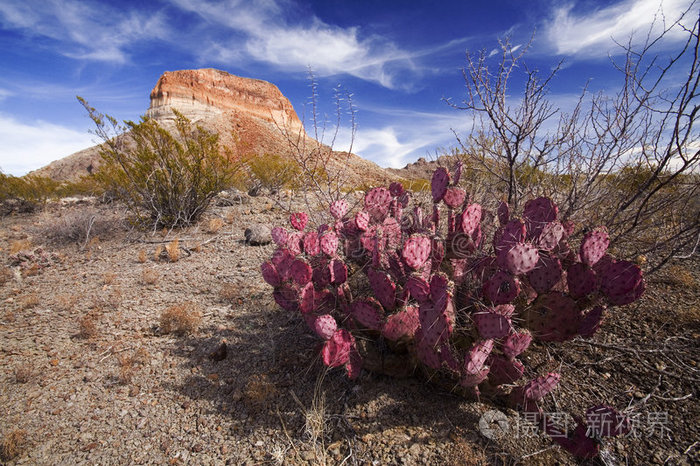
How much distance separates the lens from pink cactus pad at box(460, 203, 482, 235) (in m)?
2.23

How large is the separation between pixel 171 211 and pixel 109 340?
13.5 feet

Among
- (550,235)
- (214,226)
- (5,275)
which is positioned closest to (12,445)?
(550,235)

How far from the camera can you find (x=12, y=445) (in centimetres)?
186

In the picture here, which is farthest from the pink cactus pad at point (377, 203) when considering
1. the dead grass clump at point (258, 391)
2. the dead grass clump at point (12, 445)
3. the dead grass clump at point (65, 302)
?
the dead grass clump at point (65, 302)

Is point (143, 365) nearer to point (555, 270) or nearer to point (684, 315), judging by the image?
point (555, 270)

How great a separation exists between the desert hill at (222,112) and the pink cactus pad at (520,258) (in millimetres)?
23275

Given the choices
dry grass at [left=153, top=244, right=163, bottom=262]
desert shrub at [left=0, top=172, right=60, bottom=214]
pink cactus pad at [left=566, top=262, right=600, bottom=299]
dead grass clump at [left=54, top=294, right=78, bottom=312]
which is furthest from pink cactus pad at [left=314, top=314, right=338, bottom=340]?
desert shrub at [left=0, top=172, right=60, bottom=214]

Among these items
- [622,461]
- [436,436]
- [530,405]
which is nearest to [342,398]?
[436,436]

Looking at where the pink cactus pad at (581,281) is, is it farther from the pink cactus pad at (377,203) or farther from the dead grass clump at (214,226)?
the dead grass clump at (214,226)

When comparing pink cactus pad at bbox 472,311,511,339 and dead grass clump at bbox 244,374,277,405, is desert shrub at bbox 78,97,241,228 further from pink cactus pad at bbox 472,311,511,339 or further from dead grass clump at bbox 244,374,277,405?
pink cactus pad at bbox 472,311,511,339

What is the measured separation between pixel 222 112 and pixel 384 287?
51.5 metres

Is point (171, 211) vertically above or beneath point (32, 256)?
above

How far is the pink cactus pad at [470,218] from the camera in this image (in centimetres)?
223

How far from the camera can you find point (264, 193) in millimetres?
10125
